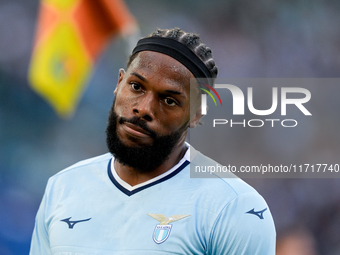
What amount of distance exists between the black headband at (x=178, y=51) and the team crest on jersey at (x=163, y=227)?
77 centimetres

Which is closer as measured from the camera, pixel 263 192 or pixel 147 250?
pixel 147 250

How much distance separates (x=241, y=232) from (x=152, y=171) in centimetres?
62

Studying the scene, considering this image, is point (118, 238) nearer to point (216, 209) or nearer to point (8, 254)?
point (216, 209)

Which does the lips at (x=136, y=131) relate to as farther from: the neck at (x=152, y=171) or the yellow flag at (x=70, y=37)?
the yellow flag at (x=70, y=37)

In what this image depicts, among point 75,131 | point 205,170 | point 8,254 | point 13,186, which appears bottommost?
point 8,254

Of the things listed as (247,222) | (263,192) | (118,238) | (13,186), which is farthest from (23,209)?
(247,222)

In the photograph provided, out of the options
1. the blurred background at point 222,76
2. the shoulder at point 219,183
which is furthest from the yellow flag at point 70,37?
the shoulder at point 219,183

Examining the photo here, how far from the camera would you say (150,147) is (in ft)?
7.03

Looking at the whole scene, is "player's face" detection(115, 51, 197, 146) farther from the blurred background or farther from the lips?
the blurred background

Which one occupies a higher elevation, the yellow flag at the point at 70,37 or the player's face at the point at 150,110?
the yellow flag at the point at 70,37

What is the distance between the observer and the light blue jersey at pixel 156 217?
1904 mm

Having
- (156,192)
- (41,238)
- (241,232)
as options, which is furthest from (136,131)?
(41,238)

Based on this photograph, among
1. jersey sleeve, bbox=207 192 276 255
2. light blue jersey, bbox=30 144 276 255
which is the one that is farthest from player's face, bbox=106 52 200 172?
jersey sleeve, bbox=207 192 276 255

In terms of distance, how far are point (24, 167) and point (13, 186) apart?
288mm
